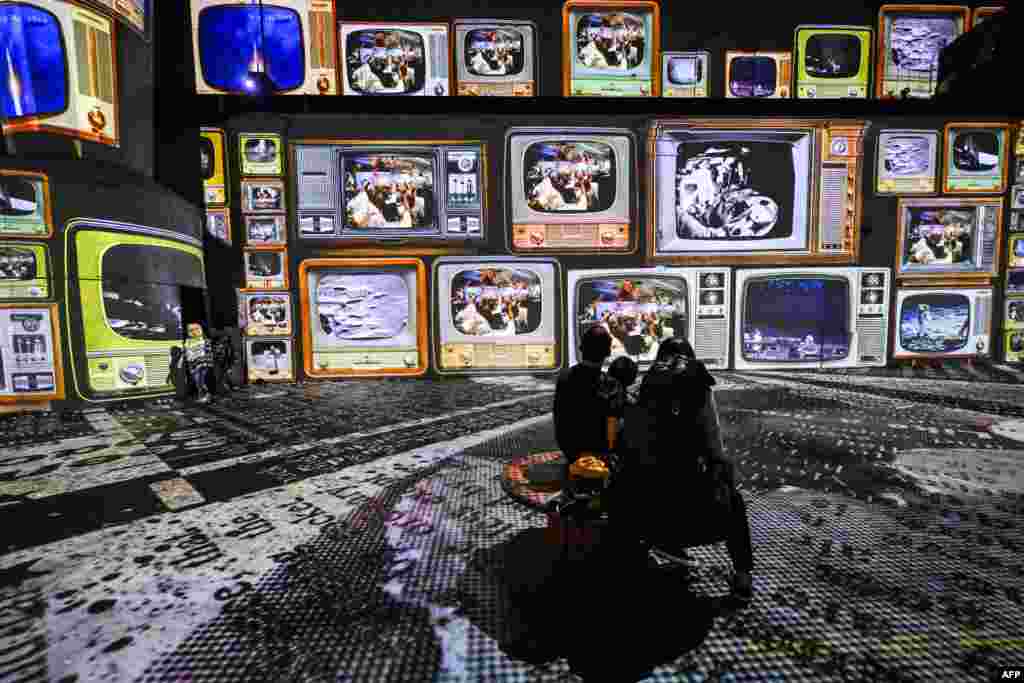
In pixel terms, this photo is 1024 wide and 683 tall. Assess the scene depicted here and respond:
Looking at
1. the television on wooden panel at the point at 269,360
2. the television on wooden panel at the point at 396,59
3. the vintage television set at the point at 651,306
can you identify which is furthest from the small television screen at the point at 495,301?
the television on wooden panel at the point at 396,59

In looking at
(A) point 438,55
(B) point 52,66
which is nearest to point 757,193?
(A) point 438,55

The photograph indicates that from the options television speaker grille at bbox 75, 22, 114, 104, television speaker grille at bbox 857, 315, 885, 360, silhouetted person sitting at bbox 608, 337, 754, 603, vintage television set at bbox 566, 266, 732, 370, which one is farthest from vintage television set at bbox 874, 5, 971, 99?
television speaker grille at bbox 75, 22, 114, 104

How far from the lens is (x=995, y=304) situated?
624 centimetres

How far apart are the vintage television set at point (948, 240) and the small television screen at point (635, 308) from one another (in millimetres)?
3489

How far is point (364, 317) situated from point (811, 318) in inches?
270

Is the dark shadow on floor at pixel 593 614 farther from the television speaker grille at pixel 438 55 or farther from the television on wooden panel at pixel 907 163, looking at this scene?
the television on wooden panel at pixel 907 163

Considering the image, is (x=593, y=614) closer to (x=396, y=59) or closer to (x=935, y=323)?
(x=396, y=59)

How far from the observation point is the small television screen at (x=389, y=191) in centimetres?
578

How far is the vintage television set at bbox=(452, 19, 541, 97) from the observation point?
5793mm

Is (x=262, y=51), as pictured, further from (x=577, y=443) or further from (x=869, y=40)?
(x=869, y=40)

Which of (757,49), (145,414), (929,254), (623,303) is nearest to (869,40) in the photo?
(757,49)

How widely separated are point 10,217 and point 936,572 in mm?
7104

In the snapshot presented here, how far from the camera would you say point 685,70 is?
5.94 meters

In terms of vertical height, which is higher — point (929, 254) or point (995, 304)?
point (929, 254)
